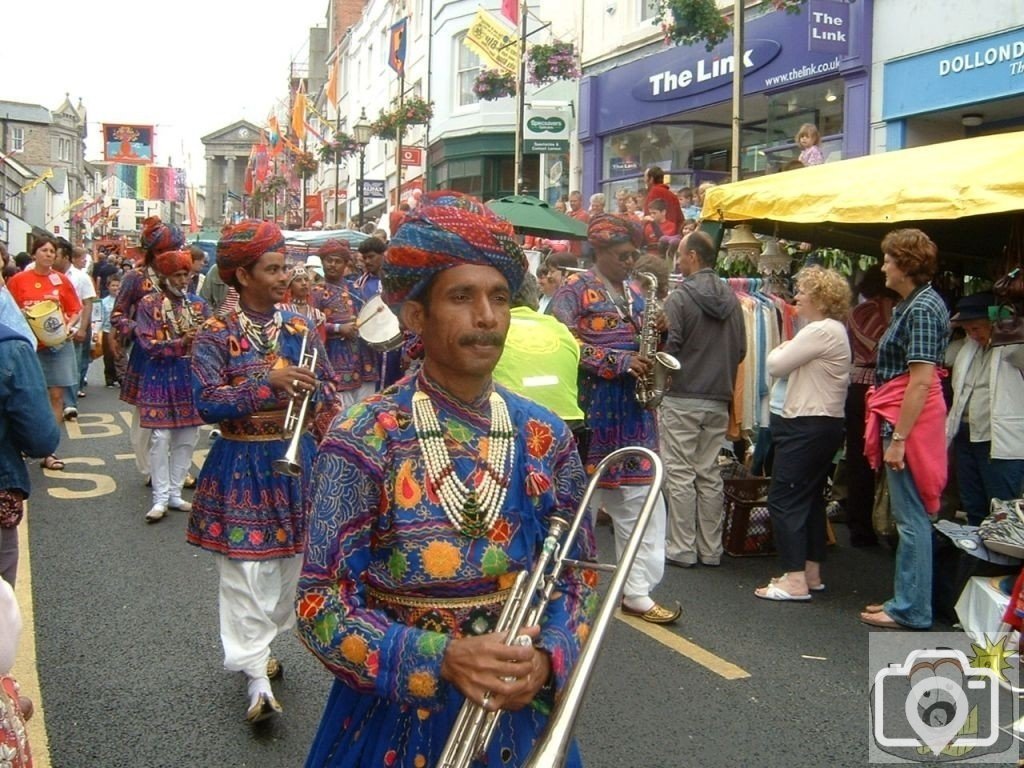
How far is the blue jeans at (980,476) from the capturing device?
5.58 meters

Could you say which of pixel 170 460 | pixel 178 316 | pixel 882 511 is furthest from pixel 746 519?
pixel 178 316

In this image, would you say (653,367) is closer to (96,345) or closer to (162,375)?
(162,375)

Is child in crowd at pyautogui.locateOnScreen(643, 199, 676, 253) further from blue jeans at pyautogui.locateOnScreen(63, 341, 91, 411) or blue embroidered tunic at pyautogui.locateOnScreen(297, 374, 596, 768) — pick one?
blue embroidered tunic at pyautogui.locateOnScreen(297, 374, 596, 768)

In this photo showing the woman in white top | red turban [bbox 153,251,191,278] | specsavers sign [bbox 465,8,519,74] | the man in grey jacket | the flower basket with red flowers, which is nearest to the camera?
the woman in white top

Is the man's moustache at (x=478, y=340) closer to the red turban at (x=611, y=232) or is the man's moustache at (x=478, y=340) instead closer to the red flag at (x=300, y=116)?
the red turban at (x=611, y=232)

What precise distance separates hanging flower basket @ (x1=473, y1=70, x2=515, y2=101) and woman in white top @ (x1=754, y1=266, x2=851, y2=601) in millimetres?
14899

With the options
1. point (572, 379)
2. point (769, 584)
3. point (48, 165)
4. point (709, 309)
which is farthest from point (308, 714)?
point (48, 165)

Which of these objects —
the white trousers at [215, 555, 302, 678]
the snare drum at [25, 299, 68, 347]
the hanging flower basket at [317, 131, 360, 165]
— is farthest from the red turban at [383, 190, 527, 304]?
the hanging flower basket at [317, 131, 360, 165]

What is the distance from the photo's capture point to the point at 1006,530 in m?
4.99

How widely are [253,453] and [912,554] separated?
3.48 metres

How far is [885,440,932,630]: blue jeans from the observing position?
17.5ft

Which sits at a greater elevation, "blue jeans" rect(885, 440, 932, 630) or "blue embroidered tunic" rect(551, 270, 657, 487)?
"blue embroidered tunic" rect(551, 270, 657, 487)

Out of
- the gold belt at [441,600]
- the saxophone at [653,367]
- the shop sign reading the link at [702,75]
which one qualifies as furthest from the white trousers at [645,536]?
the shop sign reading the link at [702,75]

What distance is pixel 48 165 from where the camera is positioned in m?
87.2
